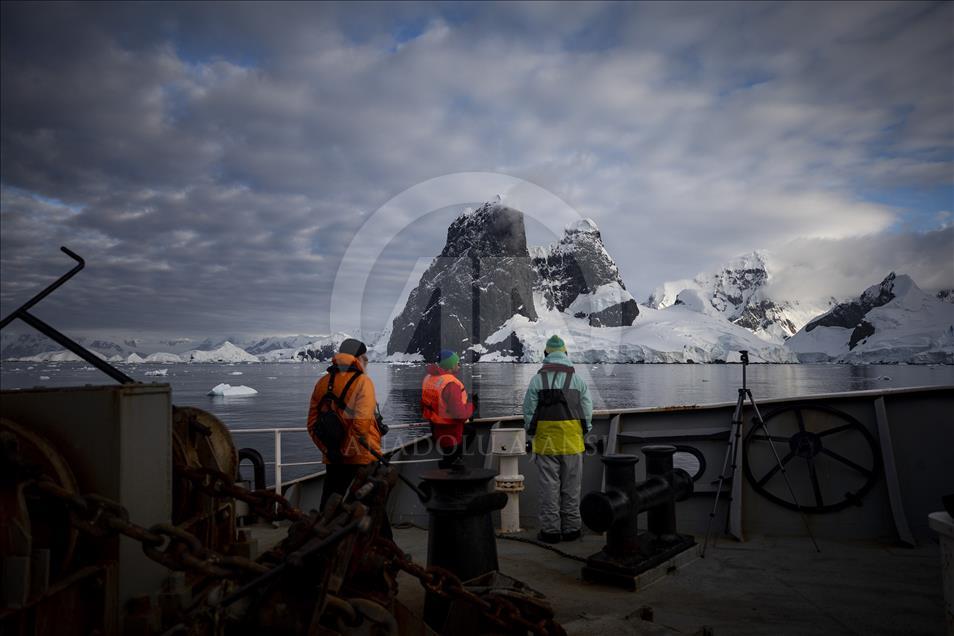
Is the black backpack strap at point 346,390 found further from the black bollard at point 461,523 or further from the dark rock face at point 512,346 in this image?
the dark rock face at point 512,346

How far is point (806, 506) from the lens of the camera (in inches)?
219

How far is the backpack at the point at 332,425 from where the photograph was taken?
447cm

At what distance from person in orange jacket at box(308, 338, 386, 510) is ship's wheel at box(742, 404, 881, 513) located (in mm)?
3674

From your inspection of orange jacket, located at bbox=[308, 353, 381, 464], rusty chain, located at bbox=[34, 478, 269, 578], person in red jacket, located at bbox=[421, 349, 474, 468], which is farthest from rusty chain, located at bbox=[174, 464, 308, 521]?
person in red jacket, located at bbox=[421, 349, 474, 468]

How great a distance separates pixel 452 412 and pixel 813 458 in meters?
3.50

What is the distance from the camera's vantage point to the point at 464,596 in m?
2.53

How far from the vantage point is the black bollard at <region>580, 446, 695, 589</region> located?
4203mm

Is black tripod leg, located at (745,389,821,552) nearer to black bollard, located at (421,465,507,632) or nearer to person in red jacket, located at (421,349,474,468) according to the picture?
person in red jacket, located at (421,349,474,468)

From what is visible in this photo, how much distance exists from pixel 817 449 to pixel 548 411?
8.29 feet

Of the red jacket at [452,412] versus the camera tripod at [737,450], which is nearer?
the camera tripod at [737,450]

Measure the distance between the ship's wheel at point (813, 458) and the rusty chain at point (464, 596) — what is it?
388 centimetres

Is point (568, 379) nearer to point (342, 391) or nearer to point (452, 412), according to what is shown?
point (452, 412)

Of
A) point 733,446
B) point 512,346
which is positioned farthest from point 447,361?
point 512,346

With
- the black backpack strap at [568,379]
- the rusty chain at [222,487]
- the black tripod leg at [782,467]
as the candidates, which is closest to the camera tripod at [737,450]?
the black tripod leg at [782,467]
